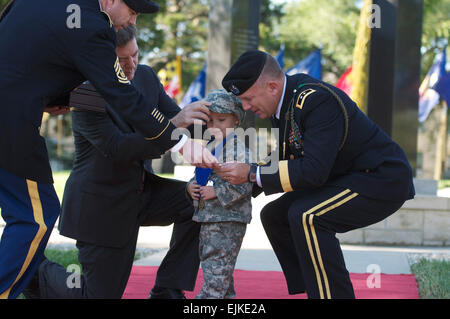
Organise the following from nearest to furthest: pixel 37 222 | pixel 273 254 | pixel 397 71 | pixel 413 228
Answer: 1. pixel 37 222
2. pixel 273 254
3. pixel 413 228
4. pixel 397 71

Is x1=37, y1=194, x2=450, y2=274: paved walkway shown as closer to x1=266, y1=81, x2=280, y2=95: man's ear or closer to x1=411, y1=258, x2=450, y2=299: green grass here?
x1=411, y1=258, x2=450, y2=299: green grass

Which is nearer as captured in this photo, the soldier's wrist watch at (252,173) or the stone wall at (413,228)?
the soldier's wrist watch at (252,173)

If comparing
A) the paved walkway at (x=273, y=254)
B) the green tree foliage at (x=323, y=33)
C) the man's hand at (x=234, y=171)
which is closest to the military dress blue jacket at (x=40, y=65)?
the man's hand at (x=234, y=171)

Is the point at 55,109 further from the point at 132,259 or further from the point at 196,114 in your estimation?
the point at 132,259

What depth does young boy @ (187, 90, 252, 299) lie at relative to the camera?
3.71 metres

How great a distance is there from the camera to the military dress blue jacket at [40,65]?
2.81 metres

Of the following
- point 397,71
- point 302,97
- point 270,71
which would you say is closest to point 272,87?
point 270,71

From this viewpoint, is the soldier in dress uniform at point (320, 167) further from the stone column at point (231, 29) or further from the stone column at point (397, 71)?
the stone column at point (231, 29)

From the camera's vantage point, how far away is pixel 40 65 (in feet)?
9.34

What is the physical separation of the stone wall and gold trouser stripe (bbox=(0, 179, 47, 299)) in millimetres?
4517

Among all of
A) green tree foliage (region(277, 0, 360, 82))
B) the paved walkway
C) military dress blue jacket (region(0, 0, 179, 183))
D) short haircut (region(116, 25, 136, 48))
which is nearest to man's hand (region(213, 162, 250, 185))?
military dress blue jacket (region(0, 0, 179, 183))

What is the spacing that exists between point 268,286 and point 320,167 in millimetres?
1788

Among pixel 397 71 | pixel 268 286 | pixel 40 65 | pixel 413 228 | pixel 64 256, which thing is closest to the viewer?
pixel 40 65

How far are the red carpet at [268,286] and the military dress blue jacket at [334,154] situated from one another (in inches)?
48.9
